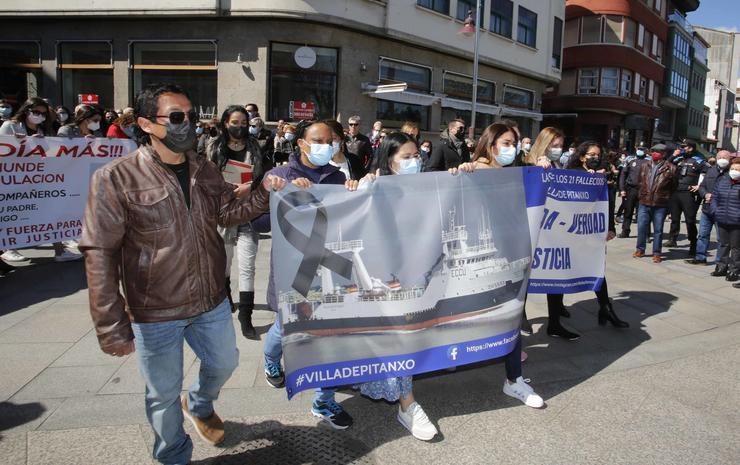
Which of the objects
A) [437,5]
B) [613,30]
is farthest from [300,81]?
[613,30]

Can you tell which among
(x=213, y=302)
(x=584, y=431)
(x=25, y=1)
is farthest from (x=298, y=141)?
(x=25, y=1)

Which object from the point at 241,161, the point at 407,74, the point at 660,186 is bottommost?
the point at 660,186

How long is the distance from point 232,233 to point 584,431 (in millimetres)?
3227

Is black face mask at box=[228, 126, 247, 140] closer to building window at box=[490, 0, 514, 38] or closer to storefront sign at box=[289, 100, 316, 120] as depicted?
storefront sign at box=[289, 100, 316, 120]

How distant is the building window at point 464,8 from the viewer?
20.6m

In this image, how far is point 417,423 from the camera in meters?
3.19

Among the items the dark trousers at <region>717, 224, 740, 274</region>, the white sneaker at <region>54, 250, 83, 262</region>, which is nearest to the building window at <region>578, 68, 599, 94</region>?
the dark trousers at <region>717, 224, 740, 274</region>

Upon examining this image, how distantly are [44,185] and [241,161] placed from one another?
301 centimetres

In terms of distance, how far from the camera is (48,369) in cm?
398

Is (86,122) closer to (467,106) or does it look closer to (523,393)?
(523,393)

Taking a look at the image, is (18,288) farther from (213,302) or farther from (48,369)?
(213,302)

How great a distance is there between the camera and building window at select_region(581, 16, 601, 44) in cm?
3400

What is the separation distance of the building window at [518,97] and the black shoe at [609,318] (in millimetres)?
20523

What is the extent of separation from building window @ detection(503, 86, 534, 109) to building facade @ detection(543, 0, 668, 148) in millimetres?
8324
